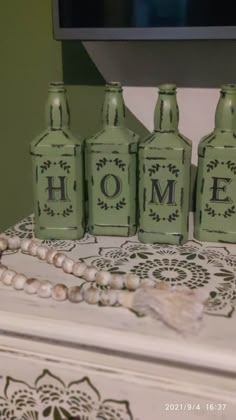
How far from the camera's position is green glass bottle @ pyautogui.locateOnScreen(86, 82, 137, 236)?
71cm

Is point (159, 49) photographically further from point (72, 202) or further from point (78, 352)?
point (78, 352)

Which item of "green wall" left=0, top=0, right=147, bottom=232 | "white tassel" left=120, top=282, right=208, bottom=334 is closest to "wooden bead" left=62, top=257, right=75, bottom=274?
"white tassel" left=120, top=282, right=208, bottom=334

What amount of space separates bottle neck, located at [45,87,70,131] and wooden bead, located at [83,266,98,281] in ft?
0.73

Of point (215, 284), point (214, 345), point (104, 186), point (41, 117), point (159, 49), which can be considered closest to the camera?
point (214, 345)

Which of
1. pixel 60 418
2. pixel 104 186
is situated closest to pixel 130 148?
pixel 104 186

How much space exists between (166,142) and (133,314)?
0.85 ft

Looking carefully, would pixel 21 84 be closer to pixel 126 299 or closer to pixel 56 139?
pixel 56 139

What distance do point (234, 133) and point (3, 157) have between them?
0.53 meters

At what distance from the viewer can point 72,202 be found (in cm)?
73

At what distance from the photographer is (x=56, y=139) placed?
27.8 inches

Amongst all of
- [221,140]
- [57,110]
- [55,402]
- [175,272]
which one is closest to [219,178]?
[221,140]

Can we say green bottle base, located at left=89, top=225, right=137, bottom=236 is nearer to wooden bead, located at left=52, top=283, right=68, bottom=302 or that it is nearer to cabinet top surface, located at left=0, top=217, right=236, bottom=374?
cabinet top surface, located at left=0, top=217, right=236, bottom=374

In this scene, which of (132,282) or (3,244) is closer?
(132,282)

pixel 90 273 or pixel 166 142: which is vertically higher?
pixel 166 142
